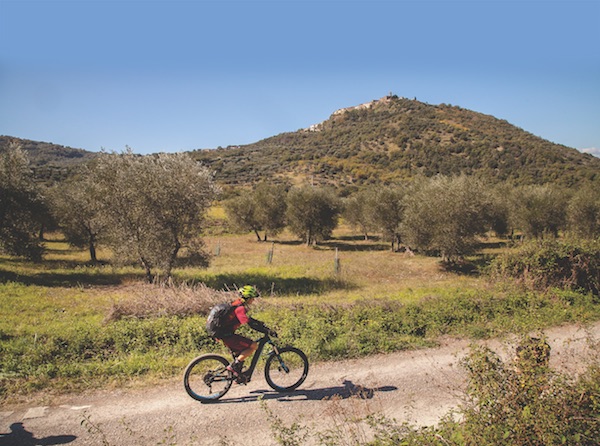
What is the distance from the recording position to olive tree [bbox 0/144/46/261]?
70.7 feet

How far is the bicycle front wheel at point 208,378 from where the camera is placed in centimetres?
687

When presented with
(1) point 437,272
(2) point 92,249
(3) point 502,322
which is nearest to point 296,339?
(3) point 502,322

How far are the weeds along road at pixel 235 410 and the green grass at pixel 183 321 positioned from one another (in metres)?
0.87

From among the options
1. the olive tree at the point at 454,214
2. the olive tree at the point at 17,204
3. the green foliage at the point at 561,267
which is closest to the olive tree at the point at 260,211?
the olive tree at the point at 454,214

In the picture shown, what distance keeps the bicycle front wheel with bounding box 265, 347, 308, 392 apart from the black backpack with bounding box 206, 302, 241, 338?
124cm

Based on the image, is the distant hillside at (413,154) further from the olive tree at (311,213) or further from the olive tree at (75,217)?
the olive tree at (75,217)

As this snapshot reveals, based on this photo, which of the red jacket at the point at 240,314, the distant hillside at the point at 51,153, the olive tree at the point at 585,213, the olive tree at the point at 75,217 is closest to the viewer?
the red jacket at the point at 240,314

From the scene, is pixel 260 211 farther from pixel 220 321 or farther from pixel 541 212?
pixel 220 321

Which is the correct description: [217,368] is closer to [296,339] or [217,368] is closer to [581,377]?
[296,339]

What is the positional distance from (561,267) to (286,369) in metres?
15.6

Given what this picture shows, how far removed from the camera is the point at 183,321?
1082 centimetres

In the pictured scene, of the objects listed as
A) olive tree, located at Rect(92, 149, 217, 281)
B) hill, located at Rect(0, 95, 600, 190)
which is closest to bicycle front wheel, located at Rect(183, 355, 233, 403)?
olive tree, located at Rect(92, 149, 217, 281)

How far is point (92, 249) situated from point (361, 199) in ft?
116

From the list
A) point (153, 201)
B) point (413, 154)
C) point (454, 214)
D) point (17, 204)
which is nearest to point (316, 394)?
point (153, 201)
